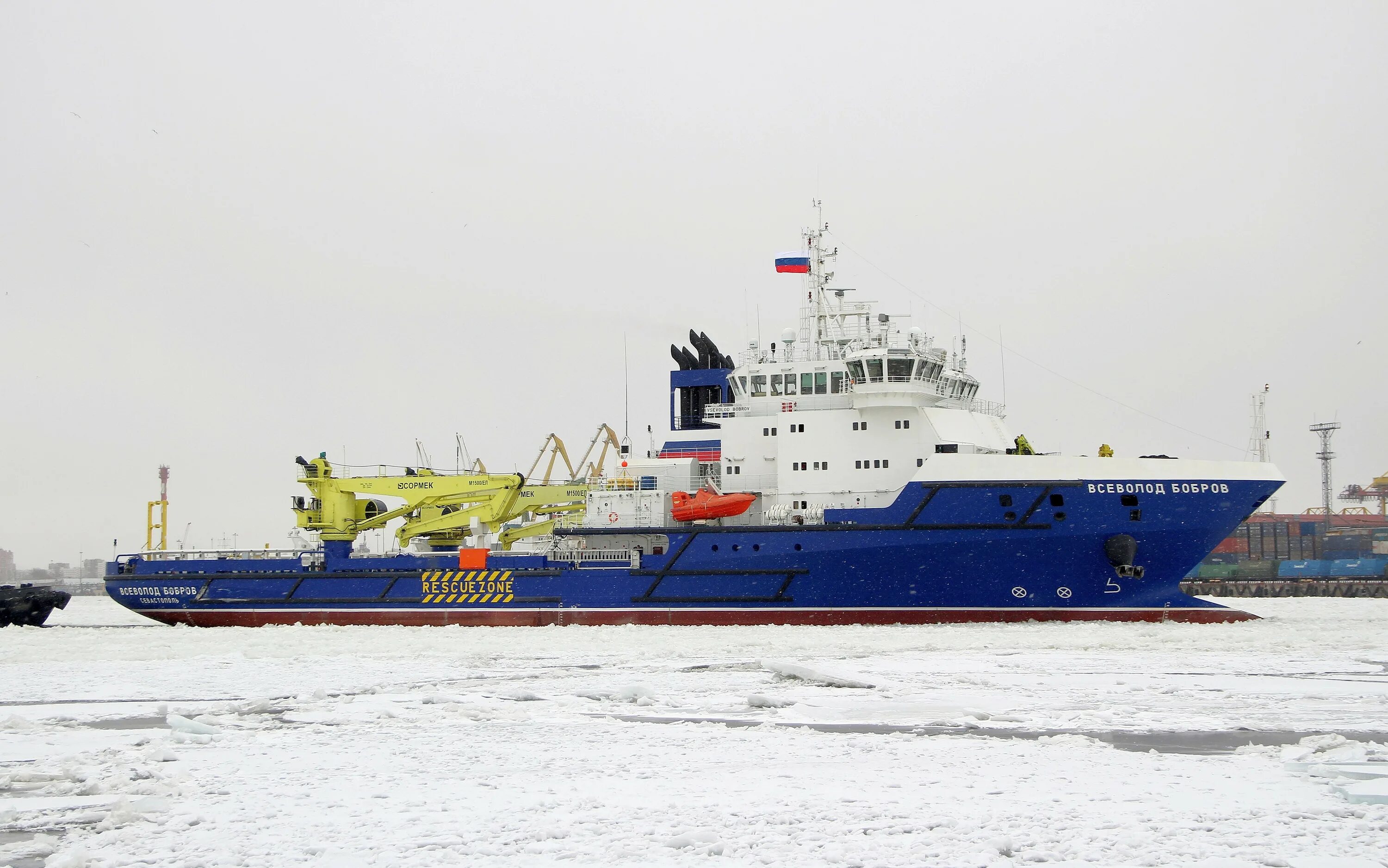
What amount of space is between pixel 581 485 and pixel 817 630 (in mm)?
6852

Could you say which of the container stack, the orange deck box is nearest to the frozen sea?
the orange deck box

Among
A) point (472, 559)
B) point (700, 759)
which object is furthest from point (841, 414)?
point (700, 759)

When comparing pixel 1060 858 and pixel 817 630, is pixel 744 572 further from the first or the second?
pixel 1060 858

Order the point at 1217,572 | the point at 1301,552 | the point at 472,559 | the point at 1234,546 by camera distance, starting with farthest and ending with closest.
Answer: the point at 1234,546
the point at 1301,552
the point at 1217,572
the point at 472,559

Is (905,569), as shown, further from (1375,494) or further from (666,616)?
(1375,494)

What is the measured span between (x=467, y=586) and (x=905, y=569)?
780 cm

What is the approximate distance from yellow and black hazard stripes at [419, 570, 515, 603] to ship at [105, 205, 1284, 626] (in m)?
0.04

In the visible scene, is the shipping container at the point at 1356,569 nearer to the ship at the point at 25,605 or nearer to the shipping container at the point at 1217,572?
the shipping container at the point at 1217,572

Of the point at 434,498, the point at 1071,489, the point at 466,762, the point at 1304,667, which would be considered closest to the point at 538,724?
the point at 466,762

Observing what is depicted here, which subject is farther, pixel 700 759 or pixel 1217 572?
pixel 1217 572

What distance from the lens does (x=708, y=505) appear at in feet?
59.2

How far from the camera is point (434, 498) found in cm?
2092

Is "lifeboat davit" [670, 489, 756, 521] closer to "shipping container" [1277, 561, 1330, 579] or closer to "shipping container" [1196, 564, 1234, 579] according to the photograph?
A: "shipping container" [1196, 564, 1234, 579]

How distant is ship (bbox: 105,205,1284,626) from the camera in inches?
653
